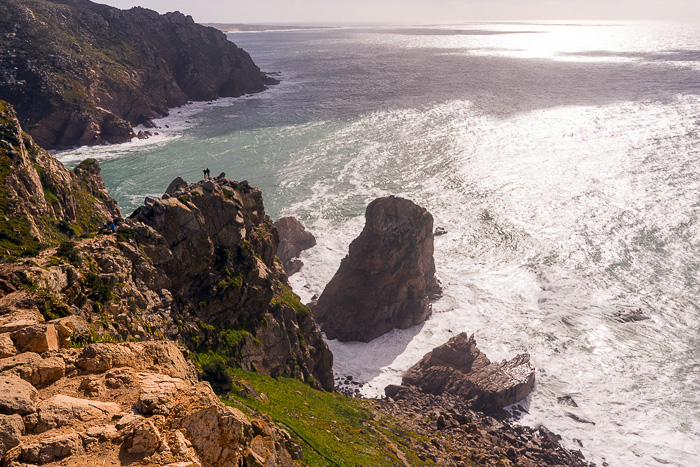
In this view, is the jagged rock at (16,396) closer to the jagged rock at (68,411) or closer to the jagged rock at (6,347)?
the jagged rock at (68,411)

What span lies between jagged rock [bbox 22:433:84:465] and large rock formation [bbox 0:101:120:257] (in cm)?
2384

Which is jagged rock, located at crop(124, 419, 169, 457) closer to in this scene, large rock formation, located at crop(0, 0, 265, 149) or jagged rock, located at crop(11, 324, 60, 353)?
jagged rock, located at crop(11, 324, 60, 353)

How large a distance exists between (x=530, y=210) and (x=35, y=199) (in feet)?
227

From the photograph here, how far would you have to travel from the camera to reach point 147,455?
10.8 metres

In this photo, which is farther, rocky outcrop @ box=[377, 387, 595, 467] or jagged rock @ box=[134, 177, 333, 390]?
rocky outcrop @ box=[377, 387, 595, 467]

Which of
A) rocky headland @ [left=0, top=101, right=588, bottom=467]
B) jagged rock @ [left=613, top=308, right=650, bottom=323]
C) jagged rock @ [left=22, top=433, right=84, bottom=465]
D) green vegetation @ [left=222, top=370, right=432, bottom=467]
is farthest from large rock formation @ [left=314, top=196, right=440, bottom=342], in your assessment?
jagged rock @ [left=22, top=433, right=84, bottom=465]

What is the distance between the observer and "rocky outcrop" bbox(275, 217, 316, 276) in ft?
211

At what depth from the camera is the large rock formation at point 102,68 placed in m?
106

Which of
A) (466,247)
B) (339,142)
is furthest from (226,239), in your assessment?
(339,142)

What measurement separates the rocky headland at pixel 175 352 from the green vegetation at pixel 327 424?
0.42 feet

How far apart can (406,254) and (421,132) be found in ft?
231

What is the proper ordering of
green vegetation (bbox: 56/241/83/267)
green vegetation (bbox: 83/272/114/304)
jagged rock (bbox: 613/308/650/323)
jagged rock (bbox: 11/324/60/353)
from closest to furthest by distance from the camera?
jagged rock (bbox: 11/324/60/353) → green vegetation (bbox: 83/272/114/304) → green vegetation (bbox: 56/241/83/267) → jagged rock (bbox: 613/308/650/323)

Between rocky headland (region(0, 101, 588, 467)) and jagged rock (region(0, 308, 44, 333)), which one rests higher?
jagged rock (region(0, 308, 44, 333))

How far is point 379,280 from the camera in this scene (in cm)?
5338
